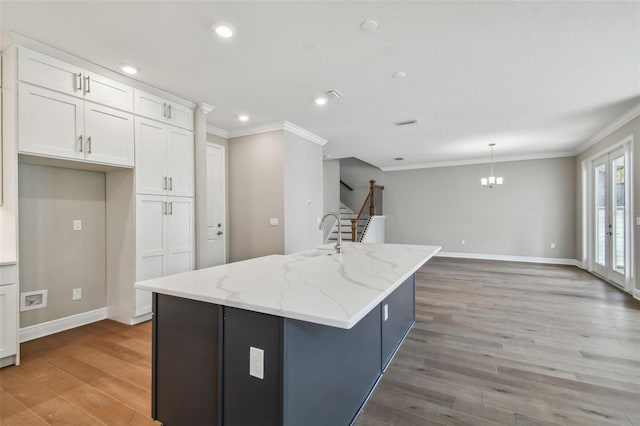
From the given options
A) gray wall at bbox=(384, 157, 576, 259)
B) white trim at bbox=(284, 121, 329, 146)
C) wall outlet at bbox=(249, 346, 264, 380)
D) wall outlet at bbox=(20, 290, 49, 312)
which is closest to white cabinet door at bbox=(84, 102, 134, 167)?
wall outlet at bbox=(20, 290, 49, 312)

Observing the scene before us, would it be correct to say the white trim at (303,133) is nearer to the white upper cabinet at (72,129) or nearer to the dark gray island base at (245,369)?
the white upper cabinet at (72,129)

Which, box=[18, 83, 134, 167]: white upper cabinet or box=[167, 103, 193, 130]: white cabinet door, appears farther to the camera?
box=[167, 103, 193, 130]: white cabinet door

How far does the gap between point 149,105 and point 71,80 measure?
0.72 metres

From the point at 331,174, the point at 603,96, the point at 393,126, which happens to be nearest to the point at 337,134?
the point at 393,126

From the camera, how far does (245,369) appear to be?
4.30 ft

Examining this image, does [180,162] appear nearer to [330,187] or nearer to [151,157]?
[151,157]

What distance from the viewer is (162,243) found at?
3453 millimetres

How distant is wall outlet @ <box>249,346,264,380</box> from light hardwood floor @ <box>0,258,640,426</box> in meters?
0.89

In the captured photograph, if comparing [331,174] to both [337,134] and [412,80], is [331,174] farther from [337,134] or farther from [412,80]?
[412,80]

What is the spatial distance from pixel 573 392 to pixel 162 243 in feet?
13.0

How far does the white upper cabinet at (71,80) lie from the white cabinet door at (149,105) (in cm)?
7

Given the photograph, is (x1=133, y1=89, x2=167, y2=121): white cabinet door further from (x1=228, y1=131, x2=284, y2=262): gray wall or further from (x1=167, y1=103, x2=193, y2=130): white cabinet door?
(x1=228, y1=131, x2=284, y2=262): gray wall

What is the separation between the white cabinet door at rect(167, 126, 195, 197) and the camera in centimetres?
355

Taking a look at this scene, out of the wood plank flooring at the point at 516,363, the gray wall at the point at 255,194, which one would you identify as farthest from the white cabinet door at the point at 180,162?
the wood plank flooring at the point at 516,363
